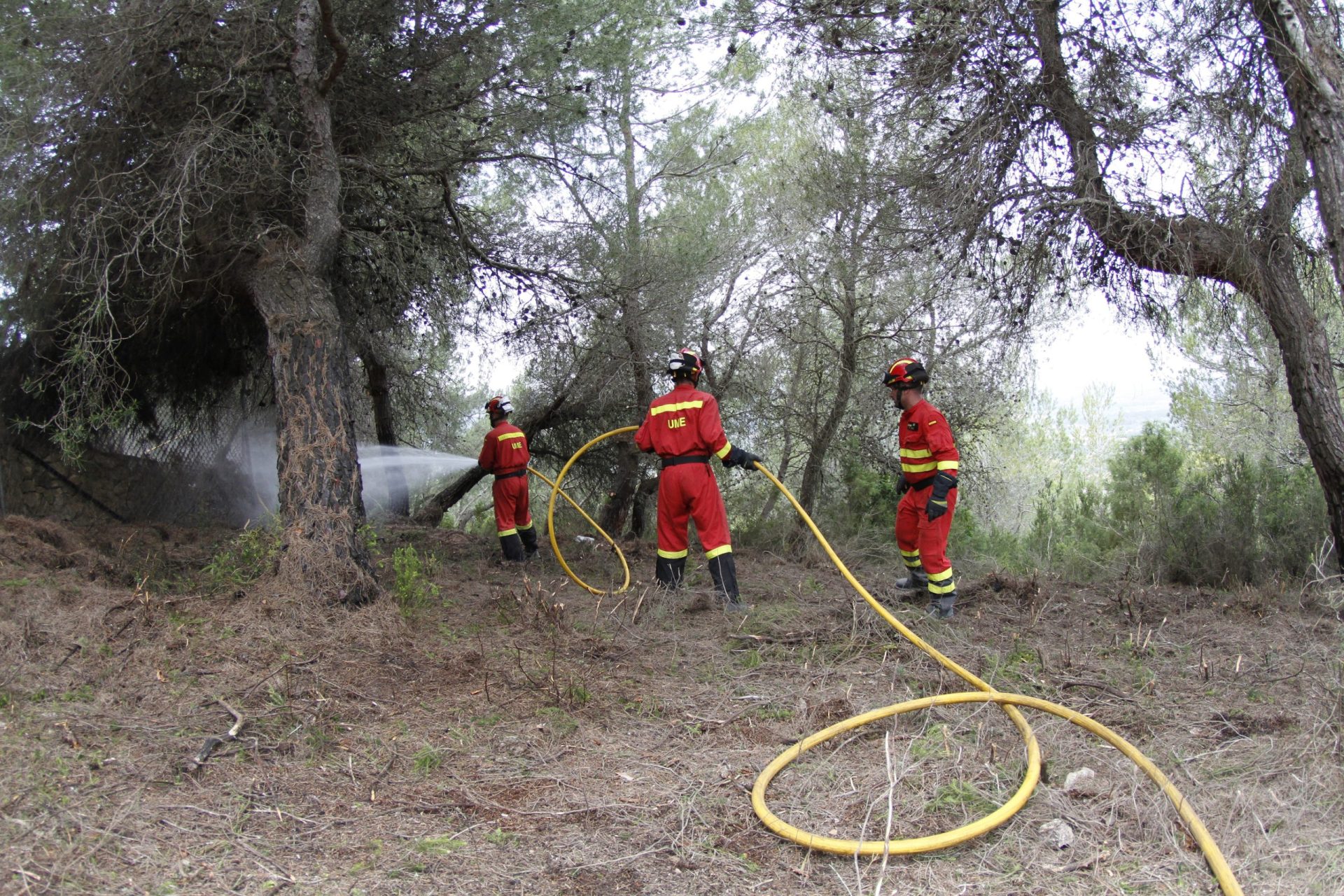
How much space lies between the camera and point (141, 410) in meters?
7.70

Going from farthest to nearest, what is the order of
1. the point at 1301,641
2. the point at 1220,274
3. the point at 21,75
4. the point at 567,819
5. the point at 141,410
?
1. the point at 141,410
2. the point at 1220,274
3. the point at 21,75
4. the point at 1301,641
5. the point at 567,819

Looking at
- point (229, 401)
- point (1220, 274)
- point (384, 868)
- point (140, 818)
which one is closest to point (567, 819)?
point (384, 868)

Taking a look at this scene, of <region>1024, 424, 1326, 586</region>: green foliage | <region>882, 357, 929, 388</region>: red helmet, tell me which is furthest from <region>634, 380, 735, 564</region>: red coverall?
<region>1024, 424, 1326, 586</region>: green foliage

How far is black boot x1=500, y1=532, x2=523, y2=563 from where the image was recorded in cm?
822

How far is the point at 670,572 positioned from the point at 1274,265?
4391 mm

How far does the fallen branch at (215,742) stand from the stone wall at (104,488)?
14.0 ft

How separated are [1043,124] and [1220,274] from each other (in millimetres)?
1647

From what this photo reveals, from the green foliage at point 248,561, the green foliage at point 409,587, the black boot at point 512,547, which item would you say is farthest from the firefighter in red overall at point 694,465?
the green foliage at point 248,561

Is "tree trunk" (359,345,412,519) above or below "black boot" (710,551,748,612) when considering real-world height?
above

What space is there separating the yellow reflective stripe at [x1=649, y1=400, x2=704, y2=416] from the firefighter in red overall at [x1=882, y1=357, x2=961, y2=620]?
123cm

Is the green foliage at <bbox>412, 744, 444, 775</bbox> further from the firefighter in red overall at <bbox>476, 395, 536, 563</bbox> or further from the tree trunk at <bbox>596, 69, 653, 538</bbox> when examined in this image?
the tree trunk at <bbox>596, 69, 653, 538</bbox>

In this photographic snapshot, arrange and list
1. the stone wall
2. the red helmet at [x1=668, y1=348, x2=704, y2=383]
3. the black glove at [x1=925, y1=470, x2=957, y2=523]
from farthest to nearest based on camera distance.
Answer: the stone wall → the red helmet at [x1=668, y1=348, x2=704, y2=383] → the black glove at [x1=925, y1=470, x2=957, y2=523]

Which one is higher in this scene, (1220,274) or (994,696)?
(1220,274)

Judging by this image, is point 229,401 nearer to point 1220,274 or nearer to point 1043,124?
point 1043,124
